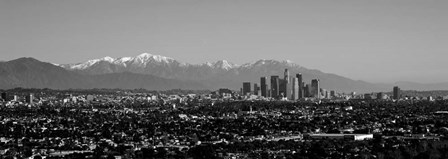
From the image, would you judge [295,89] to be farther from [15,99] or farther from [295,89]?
[15,99]

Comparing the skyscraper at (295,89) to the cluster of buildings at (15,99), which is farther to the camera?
the skyscraper at (295,89)

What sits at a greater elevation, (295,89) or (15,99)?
(295,89)

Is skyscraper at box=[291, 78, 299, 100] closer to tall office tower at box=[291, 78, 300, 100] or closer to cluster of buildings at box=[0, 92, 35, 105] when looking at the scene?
→ tall office tower at box=[291, 78, 300, 100]

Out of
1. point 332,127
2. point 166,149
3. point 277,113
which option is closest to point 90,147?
point 166,149

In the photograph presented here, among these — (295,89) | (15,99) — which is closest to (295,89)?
(295,89)

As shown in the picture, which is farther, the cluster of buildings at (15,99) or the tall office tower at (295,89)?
the tall office tower at (295,89)

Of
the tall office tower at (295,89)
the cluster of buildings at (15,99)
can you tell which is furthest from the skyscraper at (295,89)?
the cluster of buildings at (15,99)

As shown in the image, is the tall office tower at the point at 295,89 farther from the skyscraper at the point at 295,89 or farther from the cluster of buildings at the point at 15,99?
the cluster of buildings at the point at 15,99

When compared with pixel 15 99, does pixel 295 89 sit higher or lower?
higher

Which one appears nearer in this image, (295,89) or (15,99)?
(15,99)

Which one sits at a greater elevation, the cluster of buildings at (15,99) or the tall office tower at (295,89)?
the tall office tower at (295,89)

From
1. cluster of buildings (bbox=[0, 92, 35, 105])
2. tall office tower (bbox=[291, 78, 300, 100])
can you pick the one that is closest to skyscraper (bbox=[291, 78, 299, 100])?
tall office tower (bbox=[291, 78, 300, 100])
